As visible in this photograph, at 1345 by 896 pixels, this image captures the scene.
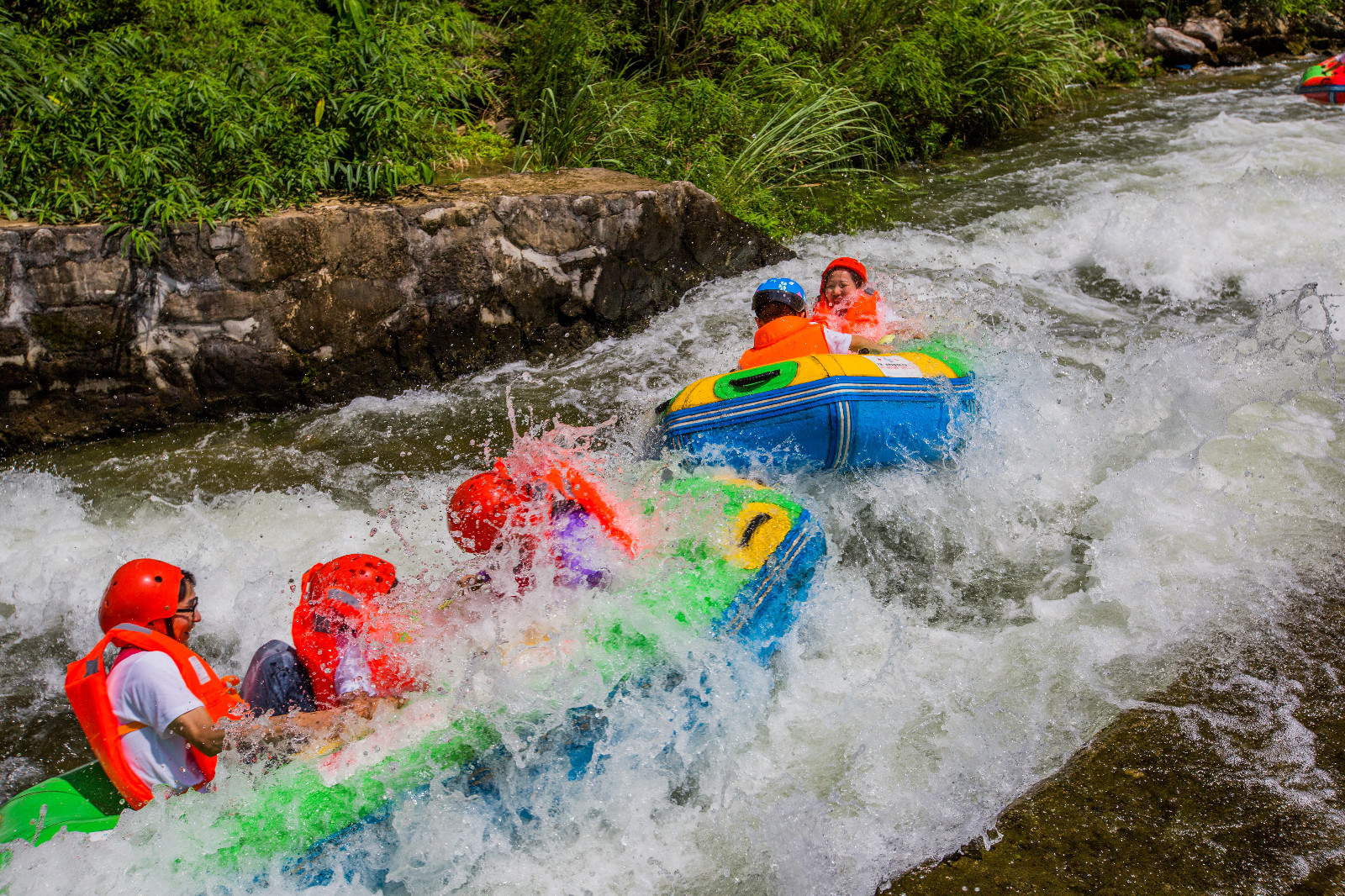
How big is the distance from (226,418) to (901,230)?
213 inches

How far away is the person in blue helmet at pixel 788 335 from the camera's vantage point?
4473 mm

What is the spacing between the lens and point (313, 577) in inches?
115

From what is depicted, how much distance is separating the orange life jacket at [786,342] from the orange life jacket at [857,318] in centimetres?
59

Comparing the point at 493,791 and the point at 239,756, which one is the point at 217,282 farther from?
the point at 493,791

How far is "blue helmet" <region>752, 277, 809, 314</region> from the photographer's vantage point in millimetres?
4719

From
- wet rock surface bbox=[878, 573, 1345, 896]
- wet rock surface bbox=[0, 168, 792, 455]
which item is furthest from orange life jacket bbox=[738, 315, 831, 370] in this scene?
wet rock surface bbox=[878, 573, 1345, 896]

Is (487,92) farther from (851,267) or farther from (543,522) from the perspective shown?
(543,522)

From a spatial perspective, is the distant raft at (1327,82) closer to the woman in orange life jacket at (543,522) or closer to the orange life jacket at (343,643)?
the woman in orange life jacket at (543,522)

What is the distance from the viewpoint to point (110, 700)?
257cm

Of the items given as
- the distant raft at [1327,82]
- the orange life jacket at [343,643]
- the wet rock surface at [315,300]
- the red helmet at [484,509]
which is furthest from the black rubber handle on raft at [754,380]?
the distant raft at [1327,82]

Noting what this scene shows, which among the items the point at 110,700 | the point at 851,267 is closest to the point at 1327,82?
the point at 851,267

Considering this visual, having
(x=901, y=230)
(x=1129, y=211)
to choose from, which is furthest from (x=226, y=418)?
(x=1129, y=211)

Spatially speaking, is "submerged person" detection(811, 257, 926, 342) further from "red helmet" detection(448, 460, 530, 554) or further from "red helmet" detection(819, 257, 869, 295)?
"red helmet" detection(448, 460, 530, 554)

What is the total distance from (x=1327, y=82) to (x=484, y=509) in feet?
38.9
